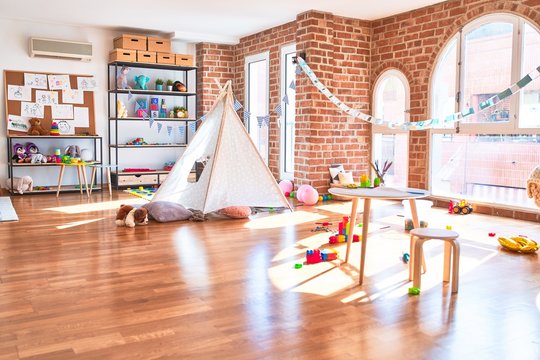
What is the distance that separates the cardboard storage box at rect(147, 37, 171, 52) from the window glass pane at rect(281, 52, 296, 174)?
76.3 inches

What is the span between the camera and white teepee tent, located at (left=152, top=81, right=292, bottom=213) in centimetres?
584

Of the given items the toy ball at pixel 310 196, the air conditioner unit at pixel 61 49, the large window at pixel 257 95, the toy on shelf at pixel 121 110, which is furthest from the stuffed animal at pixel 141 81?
the toy ball at pixel 310 196

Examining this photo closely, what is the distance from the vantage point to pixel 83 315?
2811 mm

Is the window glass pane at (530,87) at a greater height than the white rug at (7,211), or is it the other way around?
the window glass pane at (530,87)

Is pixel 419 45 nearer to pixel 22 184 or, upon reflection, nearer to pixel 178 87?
pixel 178 87

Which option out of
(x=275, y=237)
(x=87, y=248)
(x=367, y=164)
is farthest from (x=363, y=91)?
(x=87, y=248)

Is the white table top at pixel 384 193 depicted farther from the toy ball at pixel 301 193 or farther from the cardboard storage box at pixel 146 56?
the cardboard storage box at pixel 146 56

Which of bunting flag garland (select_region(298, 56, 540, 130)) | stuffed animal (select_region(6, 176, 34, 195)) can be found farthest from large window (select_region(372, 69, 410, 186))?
stuffed animal (select_region(6, 176, 34, 195))

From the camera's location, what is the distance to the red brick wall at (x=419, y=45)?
254 inches

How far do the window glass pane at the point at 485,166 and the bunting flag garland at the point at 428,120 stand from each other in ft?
1.48

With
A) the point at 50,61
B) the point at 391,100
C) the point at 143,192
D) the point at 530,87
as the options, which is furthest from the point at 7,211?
the point at 530,87

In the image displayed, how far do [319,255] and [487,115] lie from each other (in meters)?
3.27

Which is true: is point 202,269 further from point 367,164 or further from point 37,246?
point 367,164

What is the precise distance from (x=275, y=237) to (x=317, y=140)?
2.82m
